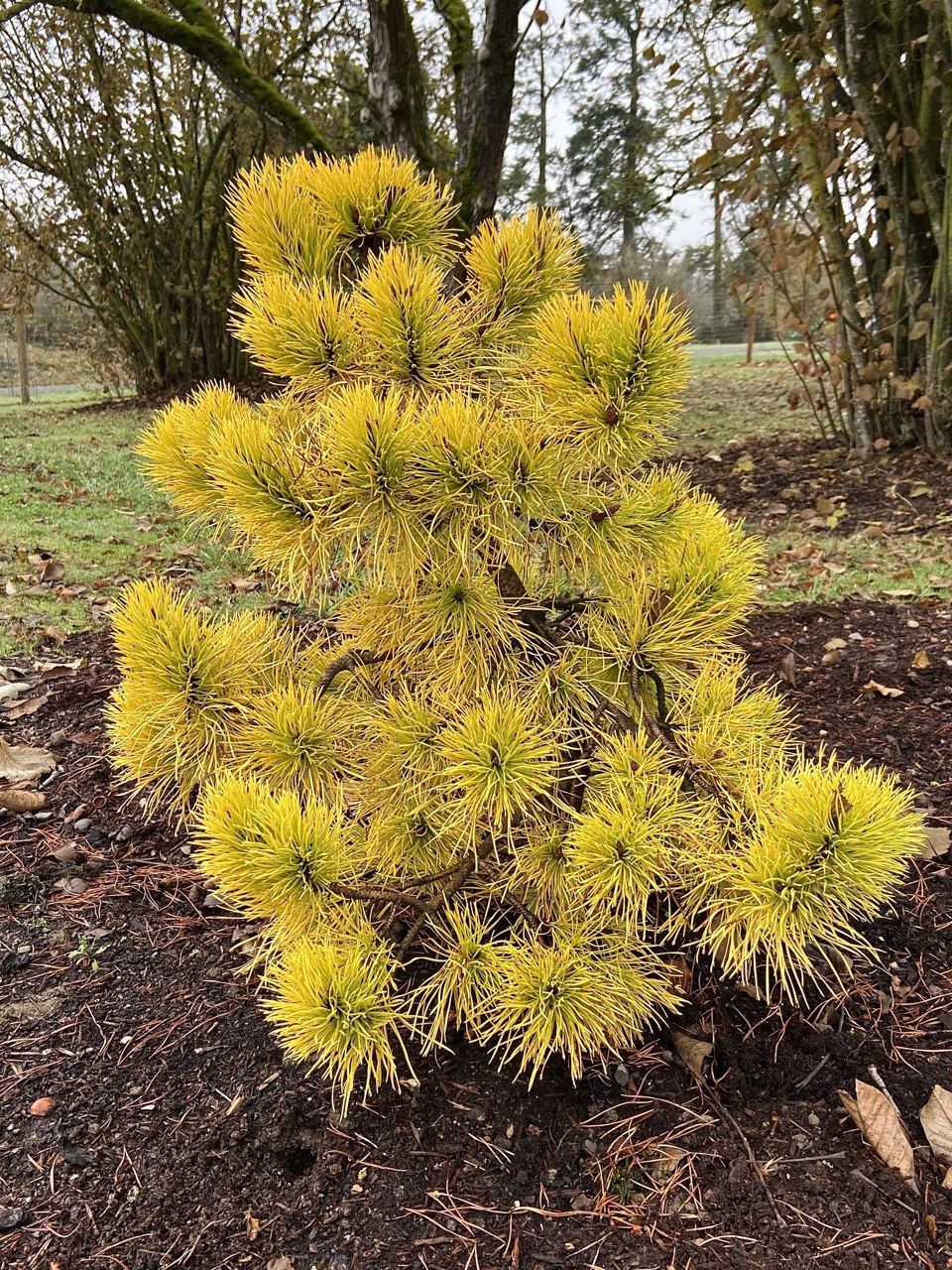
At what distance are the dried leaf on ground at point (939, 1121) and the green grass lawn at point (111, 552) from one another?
1255 millimetres

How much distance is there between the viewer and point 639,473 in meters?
1.35

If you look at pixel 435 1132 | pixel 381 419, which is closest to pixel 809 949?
pixel 435 1132

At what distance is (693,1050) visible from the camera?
4.55 ft

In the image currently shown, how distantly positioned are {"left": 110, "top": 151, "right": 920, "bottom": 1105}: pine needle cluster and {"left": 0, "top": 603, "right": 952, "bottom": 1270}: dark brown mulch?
0.13m

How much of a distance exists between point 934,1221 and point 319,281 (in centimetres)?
159

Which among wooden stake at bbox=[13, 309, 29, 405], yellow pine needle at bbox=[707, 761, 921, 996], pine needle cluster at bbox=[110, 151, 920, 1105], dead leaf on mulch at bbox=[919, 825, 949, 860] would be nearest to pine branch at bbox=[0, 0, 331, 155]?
pine needle cluster at bbox=[110, 151, 920, 1105]

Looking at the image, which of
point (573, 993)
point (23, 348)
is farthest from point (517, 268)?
point (23, 348)

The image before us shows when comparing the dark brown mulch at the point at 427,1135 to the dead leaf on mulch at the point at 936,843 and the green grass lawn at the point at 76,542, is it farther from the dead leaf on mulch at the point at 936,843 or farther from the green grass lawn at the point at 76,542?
the green grass lawn at the point at 76,542

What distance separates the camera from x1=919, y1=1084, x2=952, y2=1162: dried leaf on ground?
1218mm

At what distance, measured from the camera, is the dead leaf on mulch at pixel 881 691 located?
242 cm

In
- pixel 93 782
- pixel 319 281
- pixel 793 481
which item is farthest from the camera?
pixel 793 481

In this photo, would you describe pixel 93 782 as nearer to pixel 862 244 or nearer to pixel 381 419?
pixel 381 419

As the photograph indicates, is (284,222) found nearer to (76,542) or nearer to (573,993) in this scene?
(573,993)

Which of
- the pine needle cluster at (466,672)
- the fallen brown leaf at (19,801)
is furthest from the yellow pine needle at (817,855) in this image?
the fallen brown leaf at (19,801)
